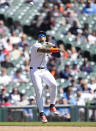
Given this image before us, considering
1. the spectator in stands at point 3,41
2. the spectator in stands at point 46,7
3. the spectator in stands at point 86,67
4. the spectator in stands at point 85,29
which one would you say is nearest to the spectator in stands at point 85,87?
the spectator in stands at point 86,67

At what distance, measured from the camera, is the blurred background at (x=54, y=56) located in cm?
1414

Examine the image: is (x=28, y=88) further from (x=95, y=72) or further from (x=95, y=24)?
(x=95, y=24)

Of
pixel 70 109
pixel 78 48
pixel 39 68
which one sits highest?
pixel 78 48

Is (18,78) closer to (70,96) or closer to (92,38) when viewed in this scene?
(70,96)

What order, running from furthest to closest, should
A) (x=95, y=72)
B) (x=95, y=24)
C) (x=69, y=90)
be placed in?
1. (x=95, y=24)
2. (x=95, y=72)
3. (x=69, y=90)

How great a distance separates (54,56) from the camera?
16.3 metres

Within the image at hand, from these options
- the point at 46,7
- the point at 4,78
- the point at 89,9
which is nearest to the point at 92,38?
the point at 89,9

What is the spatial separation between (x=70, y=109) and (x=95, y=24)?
212 inches

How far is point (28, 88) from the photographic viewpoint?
15.5 metres

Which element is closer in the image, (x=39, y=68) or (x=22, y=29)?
(x=39, y=68)

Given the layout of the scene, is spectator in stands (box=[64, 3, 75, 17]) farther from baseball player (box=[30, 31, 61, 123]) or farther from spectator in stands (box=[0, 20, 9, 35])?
baseball player (box=[30, 31, 61, 123])

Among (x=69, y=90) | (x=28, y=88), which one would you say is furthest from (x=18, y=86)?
(x=69, y=90)

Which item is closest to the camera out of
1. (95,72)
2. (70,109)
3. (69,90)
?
(70,109)

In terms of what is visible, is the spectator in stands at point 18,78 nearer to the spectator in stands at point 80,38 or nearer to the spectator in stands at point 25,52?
the spectator in stands at point 25,52
